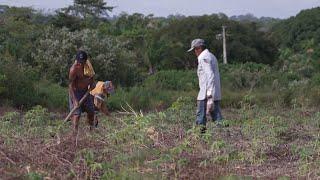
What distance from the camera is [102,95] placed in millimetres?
10844

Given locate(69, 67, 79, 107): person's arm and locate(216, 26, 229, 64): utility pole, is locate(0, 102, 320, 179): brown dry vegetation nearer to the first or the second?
locate(69, 67, 79, 107): person's arm

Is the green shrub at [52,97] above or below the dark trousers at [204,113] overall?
below

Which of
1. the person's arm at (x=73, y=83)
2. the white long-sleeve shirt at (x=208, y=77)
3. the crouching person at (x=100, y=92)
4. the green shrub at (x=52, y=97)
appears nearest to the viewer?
the white long-sleeve shirt at (x=208, y=77)

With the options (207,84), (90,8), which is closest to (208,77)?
(207,84)

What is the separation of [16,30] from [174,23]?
21022 mm

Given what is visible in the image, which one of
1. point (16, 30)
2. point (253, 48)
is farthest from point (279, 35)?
point (16, 30)

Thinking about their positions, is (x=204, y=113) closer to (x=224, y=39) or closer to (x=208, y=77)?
(x=208, y=77)

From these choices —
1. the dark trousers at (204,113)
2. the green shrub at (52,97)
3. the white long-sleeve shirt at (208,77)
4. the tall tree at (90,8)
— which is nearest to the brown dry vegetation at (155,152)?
the dark trousers at (204,113)

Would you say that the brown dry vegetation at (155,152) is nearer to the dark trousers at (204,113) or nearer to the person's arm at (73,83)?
the dark trousers at (204,113)

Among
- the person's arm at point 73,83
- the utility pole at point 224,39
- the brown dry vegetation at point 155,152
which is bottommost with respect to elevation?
the utility pole at point 224,39

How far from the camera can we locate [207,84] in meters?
8.56

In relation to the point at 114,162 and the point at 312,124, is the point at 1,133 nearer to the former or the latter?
the point at 114,162

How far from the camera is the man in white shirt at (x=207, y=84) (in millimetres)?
8555

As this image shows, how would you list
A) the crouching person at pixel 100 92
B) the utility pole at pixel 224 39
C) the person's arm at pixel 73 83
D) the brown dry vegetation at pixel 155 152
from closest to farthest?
the brown dry vegetation at pixel 155 152
the person's arm at pixel 73 83
the crouching person at pixel 100 92
the utility pole at pixel 224 39
